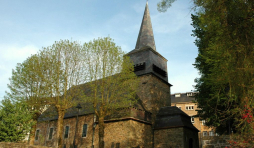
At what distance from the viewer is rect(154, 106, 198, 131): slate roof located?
20.3 metres

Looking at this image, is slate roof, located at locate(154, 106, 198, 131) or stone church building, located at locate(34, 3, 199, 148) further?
slate roof, located at locate(154, 106, 198, 131)

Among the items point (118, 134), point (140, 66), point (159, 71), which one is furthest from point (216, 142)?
point (140, 66)

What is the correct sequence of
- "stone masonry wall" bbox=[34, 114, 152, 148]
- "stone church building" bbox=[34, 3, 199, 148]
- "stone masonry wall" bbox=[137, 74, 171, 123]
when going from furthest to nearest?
"stone masonry wall" bbox=[137, 74, 171, 123]
"stone church building" bbox=[34, 3, 199, 148]
"stone masonry wall" bbox=[34, 114, 152, 148]

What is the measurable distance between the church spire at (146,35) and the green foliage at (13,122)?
16145 millimetres

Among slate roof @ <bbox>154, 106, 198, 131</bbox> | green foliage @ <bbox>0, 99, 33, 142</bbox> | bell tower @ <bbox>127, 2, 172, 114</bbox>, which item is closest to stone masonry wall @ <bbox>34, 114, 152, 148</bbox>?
slate roof @ <bbox>154, 106, 198, 131</bbox>

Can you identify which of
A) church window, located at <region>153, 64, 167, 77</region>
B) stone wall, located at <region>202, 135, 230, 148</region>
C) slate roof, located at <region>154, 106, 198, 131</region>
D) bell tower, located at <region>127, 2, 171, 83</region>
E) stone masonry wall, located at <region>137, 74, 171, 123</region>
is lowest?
stone wall, located at <region>202, 135, 230, 148</region>

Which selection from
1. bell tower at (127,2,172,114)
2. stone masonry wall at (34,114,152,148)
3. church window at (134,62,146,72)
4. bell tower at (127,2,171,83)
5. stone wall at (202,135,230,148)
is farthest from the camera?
church window at (134,62,146,72)

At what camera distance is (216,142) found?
540 inches

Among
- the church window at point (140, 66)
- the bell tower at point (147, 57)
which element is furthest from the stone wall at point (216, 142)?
the church window at point (140, 66)

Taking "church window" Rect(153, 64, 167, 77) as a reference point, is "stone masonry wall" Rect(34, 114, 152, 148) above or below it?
below

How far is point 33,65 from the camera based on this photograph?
60.8ft

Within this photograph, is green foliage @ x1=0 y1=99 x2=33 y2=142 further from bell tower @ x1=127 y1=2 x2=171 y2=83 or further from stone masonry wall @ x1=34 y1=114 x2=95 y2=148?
bell tower @ x1=127 y1=2 x2=171 y2=83

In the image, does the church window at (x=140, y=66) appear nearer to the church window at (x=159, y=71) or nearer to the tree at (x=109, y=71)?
the church window at (x=159, y=71)

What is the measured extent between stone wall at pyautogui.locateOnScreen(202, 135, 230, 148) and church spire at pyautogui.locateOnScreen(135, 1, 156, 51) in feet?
50.9
